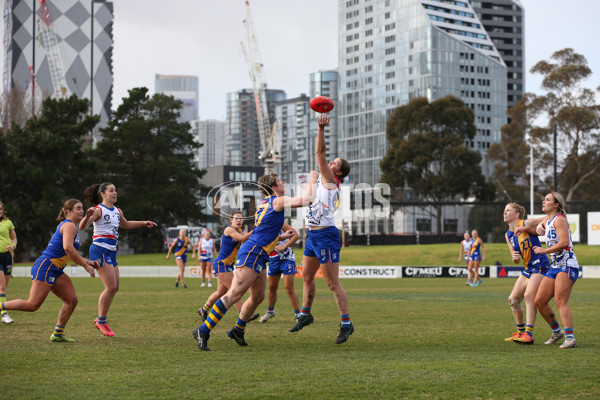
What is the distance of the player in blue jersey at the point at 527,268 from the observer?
1089cm

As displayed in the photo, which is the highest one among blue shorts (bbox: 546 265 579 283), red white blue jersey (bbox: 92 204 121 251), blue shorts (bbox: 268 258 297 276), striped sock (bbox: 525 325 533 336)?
red white blue jersey (bbox: 92 204 121 251)

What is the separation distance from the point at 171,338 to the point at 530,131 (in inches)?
2806

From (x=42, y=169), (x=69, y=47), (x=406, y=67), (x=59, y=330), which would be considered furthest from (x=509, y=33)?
(x=59, y=330)

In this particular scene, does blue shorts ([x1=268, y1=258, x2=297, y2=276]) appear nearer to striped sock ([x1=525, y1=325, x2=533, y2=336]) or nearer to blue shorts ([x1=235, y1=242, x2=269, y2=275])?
blue shorts ([x1=235, y1=242, x2=269, y2=275])

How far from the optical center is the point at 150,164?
70500 millimetres

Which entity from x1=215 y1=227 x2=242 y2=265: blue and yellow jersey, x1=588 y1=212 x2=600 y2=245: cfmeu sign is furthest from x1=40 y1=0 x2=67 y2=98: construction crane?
x1=215 y1=227 x2=242 y2=265: blue and yellow jersey

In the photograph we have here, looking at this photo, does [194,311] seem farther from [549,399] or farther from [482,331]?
[549,399]

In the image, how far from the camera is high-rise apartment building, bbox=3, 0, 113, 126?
160 m

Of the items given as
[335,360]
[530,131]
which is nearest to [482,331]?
[335,360]

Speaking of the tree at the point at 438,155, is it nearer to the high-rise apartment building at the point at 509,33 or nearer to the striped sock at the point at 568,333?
the striped sock at the point at 568,333

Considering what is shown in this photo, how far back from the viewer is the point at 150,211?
67.5 m

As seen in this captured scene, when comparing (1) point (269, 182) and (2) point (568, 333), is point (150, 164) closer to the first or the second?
(1) point (269, 182)

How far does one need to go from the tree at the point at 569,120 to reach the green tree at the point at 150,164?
35.0m

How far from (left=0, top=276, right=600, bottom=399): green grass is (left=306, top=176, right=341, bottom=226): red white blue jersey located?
1730 mm
